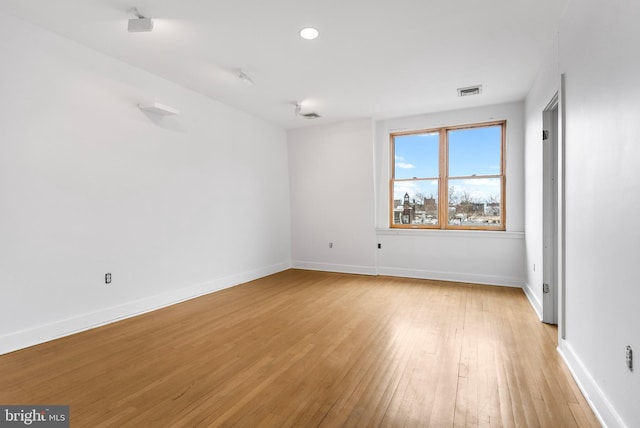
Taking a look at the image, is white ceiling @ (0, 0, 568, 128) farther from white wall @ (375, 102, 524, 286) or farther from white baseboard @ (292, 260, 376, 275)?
white baseboard @ (292, 260, 376, 275)

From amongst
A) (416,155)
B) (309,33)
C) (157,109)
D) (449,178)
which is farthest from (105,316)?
(449,178)

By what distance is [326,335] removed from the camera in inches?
123

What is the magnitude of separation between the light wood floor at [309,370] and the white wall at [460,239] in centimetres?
119

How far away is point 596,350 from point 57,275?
4309 mm

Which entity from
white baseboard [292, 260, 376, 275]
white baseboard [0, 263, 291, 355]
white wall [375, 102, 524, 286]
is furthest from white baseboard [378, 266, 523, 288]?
white baseboard [0, 263, 291, 355]

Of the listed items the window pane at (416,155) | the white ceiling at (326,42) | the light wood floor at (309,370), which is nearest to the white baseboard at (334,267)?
the window pane at (416,155)

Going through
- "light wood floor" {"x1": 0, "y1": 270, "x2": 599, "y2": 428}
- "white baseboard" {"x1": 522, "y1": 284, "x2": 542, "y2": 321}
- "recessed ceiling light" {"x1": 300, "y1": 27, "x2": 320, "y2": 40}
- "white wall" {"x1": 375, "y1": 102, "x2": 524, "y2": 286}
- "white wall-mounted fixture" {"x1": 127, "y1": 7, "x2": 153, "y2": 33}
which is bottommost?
"light wood floor" {"x1": 0, "y1": 270, "x2": 599, "y2": 428}

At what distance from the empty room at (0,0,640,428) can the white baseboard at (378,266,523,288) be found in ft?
0.14

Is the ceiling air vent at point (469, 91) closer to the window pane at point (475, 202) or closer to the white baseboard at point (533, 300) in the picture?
the window pane at point (475, 202)

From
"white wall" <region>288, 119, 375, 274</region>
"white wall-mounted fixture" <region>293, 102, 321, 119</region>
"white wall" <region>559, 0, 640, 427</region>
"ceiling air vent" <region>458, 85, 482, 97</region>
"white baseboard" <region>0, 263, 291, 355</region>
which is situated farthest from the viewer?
"white wall" <region>288, 119, 375, 274</region>

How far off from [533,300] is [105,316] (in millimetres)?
4933

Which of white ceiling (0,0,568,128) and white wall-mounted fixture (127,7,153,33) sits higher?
white ceiling (0,0,568,128)

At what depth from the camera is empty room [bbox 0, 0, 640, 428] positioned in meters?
1.94

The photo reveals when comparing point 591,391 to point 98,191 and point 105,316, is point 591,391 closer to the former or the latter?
point 105,316
